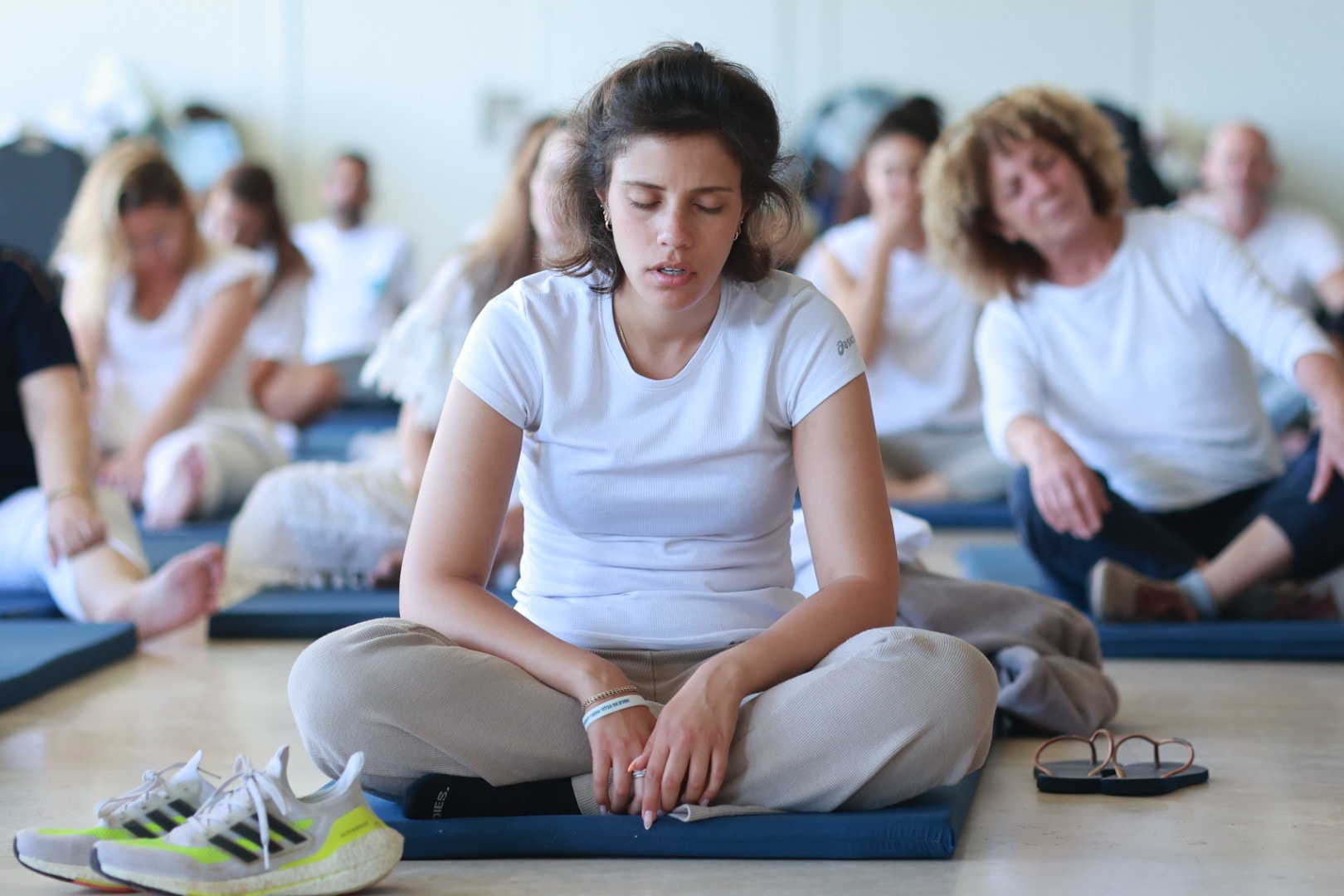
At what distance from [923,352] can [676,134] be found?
3.17m

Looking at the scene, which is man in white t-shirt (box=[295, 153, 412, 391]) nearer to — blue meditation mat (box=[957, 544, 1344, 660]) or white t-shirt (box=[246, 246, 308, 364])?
white t-shirt (box=[246, 246, 308, 364])

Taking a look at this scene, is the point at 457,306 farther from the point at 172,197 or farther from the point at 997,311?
the point at 172,197

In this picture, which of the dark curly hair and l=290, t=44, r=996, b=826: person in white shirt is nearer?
l=290, t=44, r=996, b=826: person in white shirt

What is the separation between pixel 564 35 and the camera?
815 centimetres

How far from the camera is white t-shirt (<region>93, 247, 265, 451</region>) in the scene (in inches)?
176

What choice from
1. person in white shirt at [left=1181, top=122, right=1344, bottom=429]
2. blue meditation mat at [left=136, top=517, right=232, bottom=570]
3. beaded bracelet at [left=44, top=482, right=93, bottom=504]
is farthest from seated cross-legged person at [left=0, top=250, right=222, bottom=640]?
person in white shirt at [left=1181, top=122, right=1344, bottom=429]

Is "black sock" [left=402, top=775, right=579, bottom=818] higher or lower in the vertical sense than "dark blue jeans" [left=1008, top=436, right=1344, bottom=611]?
higher

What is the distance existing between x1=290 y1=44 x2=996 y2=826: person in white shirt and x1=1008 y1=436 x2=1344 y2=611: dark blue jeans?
126cm

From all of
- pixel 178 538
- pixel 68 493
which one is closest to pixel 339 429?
pixel 178 538

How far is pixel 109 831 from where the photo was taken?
1499 mm

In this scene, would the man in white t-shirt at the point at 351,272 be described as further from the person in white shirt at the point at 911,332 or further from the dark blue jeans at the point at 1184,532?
the dark blue jeans at the point at 1184,532

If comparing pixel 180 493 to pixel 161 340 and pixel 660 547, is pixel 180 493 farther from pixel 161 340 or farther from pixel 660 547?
pixel 660 547

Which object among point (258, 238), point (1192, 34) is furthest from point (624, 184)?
point (1192, 34)

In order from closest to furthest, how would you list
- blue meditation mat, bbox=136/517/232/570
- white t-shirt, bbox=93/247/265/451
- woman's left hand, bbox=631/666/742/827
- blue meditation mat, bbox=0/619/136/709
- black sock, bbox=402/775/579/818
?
woman's left hand, bbox=631/666/742/827 < black sock, bbox=402/775/579/818 < blue meditation mat, bbox=0/619/136/709 < blue meditation mat, bbox=136/517/232/570 < white t-shirt, bbox=93/247/265/451
